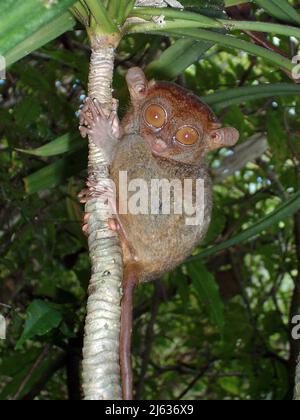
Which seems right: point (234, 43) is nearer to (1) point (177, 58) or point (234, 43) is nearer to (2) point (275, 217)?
(1) point (177, 58)

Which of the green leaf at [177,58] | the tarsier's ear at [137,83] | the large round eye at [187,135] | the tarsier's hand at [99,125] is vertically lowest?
the tarsier's hand at [99,125]

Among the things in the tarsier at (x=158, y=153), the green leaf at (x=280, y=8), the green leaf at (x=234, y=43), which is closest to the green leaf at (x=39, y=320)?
the tarsier at (x=158, y=153)

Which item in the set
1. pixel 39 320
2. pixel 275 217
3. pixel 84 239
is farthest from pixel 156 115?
pixel 84 239

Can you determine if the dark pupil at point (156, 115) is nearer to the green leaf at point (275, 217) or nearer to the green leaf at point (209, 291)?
the green leaf at point (275, 217)

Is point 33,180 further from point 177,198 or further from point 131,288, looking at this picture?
point 131,288

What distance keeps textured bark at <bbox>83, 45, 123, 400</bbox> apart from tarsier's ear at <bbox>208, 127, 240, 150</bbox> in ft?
1.74

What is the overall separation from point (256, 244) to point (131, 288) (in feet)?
11.3

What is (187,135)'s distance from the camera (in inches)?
73.0

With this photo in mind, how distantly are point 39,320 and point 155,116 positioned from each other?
73cm

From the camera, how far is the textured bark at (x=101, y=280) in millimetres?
1076

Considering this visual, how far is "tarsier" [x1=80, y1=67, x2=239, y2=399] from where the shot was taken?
167 cm

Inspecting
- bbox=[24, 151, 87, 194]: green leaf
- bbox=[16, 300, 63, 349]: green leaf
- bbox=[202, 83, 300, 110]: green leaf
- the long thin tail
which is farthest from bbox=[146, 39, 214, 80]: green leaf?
bbox=[16, 300, 63, 349]: green leaf

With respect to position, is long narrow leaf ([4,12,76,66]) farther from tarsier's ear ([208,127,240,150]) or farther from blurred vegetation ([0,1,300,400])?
blurred vegetation ([0,1,300,400])
